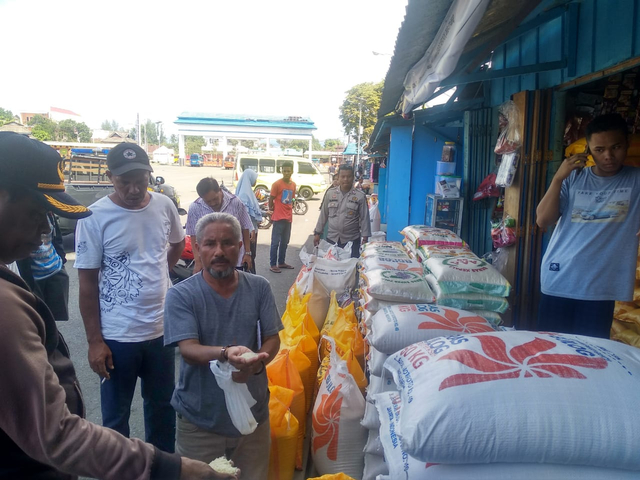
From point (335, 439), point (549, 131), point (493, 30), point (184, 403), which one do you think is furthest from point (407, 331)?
point (549, 131)

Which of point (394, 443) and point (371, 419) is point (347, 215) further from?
point (394, 443)

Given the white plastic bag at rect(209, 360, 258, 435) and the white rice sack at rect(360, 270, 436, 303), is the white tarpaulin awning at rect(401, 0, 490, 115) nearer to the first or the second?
the white rice sack at rect(360, 270, 436, 303)

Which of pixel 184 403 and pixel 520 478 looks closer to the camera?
pixel 520 478

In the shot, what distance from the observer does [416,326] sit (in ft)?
8.22

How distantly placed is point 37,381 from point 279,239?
7.10 m

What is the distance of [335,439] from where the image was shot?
2586 mm

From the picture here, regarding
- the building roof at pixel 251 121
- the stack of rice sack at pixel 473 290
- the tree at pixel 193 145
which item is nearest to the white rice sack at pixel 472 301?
the stack of rice sack at pixel 473 290

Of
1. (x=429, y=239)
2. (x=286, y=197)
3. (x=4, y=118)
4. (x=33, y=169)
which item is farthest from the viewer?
(x=4, y=118)

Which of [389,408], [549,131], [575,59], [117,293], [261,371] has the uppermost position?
[575,59]

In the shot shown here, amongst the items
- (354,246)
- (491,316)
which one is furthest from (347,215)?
(491,316)

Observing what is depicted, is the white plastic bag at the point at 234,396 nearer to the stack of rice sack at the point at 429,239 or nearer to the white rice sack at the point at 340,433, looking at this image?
the white rice sack at the point at 340,433

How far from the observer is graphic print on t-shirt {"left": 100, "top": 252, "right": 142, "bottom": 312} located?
2412 millimetres

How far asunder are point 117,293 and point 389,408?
4.85 ft

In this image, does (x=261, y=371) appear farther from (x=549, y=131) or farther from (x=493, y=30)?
(x=549, y=131)
